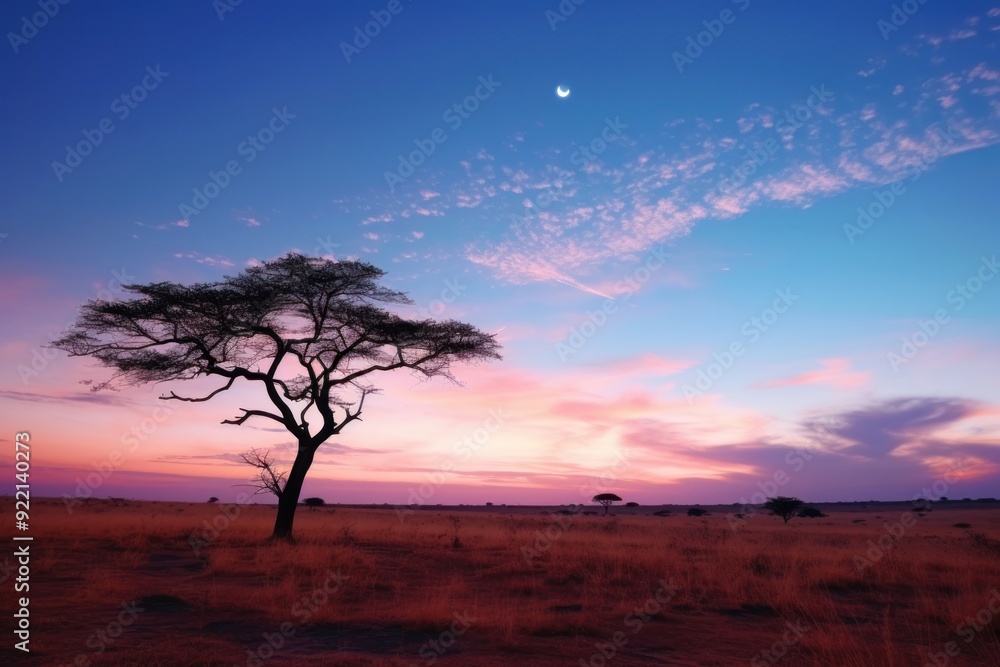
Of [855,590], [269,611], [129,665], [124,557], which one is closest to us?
[129,665]

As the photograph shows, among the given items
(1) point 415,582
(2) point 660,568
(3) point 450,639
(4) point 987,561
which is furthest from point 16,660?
(4) point 987,561

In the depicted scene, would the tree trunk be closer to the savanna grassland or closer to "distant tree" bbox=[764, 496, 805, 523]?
the savanna grassland

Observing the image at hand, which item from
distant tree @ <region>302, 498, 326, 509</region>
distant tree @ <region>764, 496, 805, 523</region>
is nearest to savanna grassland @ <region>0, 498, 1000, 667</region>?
distant tree @ <region>764, 496, 805, 523</region>

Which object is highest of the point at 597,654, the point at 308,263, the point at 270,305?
the point at 308,263

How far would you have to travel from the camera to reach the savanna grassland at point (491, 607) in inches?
291

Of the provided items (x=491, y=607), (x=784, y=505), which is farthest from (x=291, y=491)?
(x=784, y=505)

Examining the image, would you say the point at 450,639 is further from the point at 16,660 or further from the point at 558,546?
the point at 558,546

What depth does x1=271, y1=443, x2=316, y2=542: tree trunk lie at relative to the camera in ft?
61.4

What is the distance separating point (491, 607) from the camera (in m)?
10.3

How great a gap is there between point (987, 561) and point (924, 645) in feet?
37.5

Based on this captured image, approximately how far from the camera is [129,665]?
618 centimetres

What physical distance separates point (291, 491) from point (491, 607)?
10775 millimetres

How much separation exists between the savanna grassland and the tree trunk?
174cm

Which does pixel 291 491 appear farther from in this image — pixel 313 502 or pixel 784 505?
pixel 313 502
